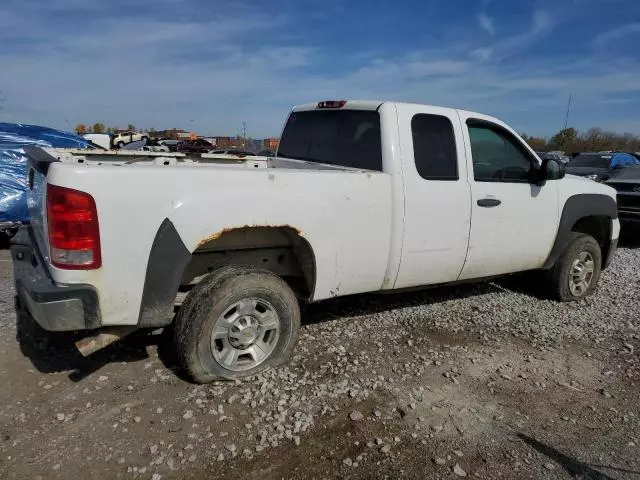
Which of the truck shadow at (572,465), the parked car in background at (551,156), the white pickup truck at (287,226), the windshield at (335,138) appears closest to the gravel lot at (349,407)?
the truck shadow at (572,465)

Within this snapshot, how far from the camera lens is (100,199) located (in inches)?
109

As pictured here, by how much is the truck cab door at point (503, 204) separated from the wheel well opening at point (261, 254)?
62.4 inches

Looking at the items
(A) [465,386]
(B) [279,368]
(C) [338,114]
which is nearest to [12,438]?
(B) [279,368]

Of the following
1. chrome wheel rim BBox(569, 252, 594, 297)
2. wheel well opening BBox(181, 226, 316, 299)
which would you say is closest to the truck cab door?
chrome wheel rim BBox(569, 252, 594, 297)

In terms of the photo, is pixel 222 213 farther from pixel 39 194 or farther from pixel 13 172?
pixel 13 172

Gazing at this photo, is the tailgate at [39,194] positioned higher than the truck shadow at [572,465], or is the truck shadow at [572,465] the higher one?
the tailgate at [39,194]

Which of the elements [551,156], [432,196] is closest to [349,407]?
[432,196]

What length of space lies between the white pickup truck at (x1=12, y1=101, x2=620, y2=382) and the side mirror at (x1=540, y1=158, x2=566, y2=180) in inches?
0.8

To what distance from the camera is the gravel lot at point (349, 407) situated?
107 inches

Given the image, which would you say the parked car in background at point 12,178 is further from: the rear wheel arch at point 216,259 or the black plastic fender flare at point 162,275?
the black plastic fender flare at point 162,275

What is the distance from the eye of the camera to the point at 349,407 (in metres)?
3.25

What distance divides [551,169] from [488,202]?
0.81m

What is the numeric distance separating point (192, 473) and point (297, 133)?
3.41m

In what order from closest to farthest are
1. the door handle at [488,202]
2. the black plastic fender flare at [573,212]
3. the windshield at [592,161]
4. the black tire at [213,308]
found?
1. the black tire at [213,308]
2. the door handle at [488,202]
3. the black plastic fender flare at [573,212]
4. the windshield at [592,161]
